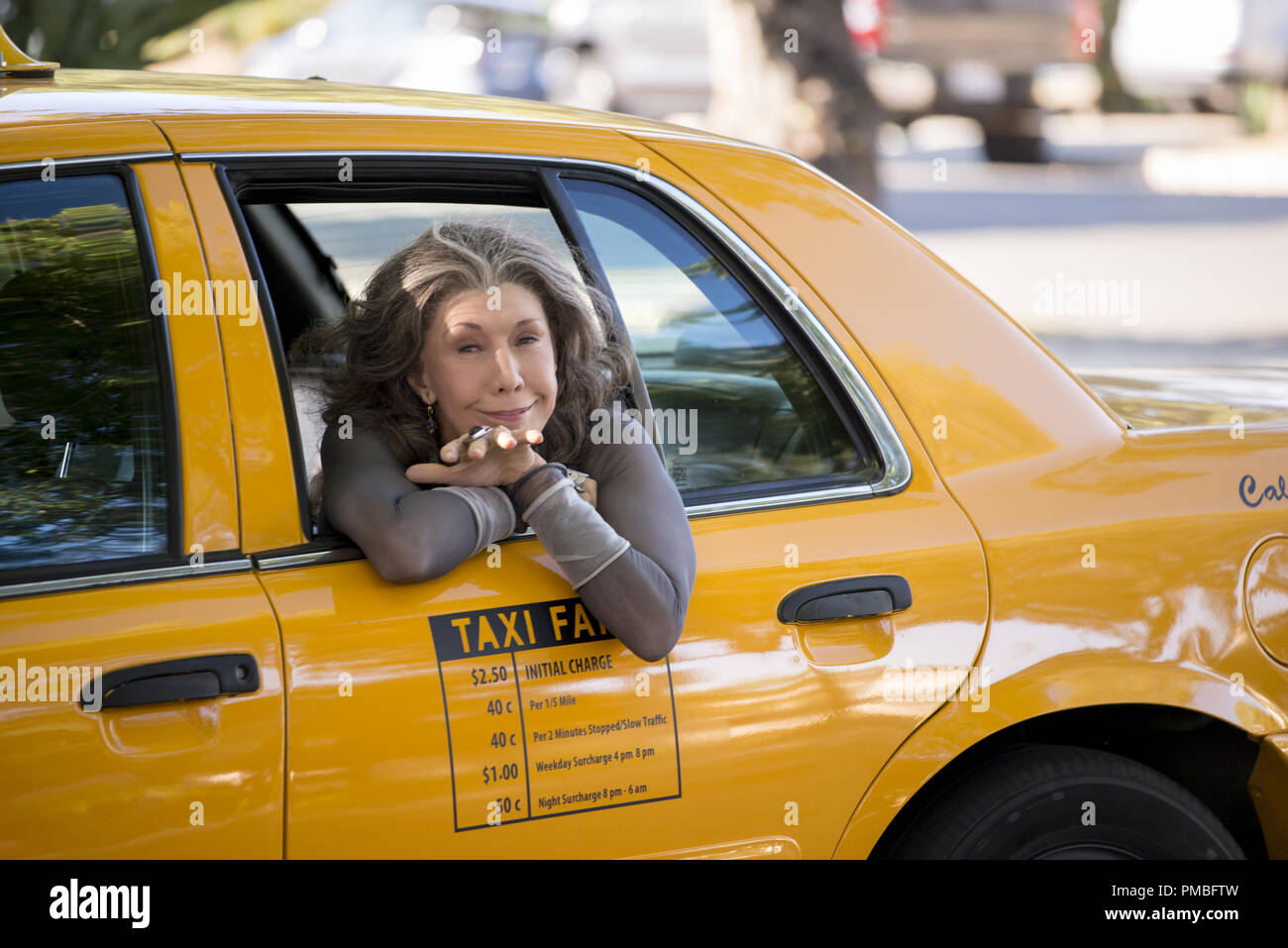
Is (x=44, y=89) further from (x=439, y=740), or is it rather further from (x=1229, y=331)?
(x=1229, y=331)

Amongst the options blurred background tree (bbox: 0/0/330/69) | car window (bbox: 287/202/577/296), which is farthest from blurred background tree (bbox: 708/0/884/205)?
car window (bbox: 287/202/577/296)

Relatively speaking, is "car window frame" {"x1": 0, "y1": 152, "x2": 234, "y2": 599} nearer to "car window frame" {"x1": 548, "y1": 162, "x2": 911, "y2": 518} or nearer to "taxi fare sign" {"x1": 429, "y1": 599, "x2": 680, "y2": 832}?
"taxi fare sign" {"x1": 429, "y1": 599, "x2": 680, "y2": 832}

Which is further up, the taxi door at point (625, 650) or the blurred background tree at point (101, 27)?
the blurred background tree at point (101, 27)

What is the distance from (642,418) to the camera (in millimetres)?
2510

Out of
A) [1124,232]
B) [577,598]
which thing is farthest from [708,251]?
[1124,232]

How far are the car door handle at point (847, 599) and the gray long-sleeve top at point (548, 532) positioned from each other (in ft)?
0.62

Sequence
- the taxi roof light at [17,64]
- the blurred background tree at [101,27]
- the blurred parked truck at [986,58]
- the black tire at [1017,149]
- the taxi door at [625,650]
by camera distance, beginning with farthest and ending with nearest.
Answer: the black tire at [1017,149] → the blurred parked truck at [986,58] → the blurred background tree at [101,27] → the taxi roof light at [17,64] → the taxi door at [625,650]

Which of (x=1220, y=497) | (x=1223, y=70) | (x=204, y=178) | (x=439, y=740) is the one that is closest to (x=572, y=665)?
(x=439, y=740)

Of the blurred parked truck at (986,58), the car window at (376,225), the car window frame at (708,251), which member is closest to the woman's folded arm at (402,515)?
the car window frame at (708,251)

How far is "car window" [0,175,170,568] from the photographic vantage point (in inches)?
82.4

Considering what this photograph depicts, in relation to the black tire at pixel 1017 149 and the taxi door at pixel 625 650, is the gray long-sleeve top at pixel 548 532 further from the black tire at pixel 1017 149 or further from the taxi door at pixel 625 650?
the black tire at pixel 1017 149

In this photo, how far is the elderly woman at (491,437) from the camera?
2.17 m

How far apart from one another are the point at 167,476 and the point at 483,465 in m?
0.48
